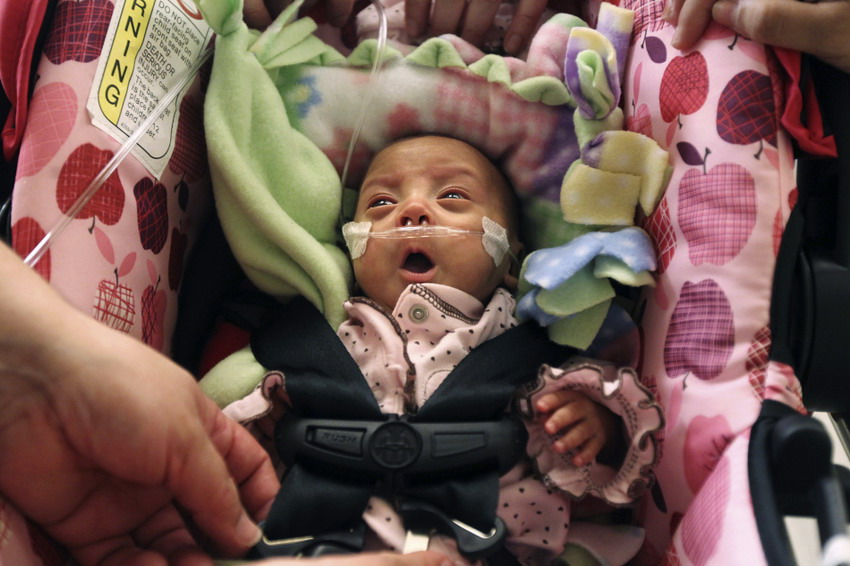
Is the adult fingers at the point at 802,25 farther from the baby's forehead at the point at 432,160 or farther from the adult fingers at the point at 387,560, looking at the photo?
the adult fingers at the point at 387,560

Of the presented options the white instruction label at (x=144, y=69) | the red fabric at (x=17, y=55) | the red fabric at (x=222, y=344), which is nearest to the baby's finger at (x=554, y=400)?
the red fabric at (x=222, y=344)

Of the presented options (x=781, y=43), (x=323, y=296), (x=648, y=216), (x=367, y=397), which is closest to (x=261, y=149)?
(x=323, y=296)

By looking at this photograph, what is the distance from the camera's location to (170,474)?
704 millimetres

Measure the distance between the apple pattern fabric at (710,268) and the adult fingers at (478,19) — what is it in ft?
1.11

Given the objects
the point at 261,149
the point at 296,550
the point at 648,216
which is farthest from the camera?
the point at 261,149

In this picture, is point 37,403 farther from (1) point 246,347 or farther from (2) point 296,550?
(1) point 246,347

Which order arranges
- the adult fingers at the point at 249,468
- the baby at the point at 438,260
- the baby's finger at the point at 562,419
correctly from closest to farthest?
the adult fingers at the point at 249,468 → the baby's finger at the point at 562,419 → the baby at the point at 438,260

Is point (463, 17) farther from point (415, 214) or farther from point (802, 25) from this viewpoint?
point (802, 25)

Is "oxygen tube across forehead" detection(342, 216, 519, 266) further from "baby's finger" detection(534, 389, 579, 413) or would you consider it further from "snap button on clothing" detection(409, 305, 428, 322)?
"baby's finger" detection(534, 389, 579, 413)

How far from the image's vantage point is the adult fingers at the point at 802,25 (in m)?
0.91

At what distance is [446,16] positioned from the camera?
1.33m

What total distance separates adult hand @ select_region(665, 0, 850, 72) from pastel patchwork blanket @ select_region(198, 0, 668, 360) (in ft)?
0.49

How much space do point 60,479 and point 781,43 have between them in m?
0.97

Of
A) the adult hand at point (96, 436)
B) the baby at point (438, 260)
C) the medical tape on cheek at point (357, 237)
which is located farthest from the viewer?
the medical tape on cheek at point (357, 237)
